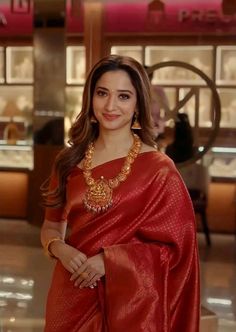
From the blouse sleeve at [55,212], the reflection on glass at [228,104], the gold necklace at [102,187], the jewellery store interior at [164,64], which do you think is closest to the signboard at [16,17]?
the jewellery store interior at [164,64]

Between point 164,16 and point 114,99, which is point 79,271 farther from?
point 164,16

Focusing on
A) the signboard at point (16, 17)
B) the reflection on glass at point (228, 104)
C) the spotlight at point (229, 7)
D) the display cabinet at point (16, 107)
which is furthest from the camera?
the display cabinet at point (16, 107)

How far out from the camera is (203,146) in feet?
15.9

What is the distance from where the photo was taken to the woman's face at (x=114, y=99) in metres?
1.34

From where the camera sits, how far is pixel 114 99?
1.34 meters

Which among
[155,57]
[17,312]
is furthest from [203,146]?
[17,312]

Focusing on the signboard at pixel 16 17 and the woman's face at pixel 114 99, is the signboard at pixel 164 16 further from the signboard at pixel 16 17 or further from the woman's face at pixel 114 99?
the woman's face at pixel 114 99

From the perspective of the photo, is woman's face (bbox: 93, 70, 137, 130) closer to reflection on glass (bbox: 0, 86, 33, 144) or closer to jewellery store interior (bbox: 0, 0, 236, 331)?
jewellery store interior (bbox: 0, 0, 236, 331)

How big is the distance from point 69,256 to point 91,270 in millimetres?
61

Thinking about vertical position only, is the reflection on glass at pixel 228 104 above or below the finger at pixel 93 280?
above

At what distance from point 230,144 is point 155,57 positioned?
2.98ft

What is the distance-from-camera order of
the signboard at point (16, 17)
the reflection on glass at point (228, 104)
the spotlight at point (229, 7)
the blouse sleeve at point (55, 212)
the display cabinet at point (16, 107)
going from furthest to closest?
the display cabinet at point (16, 107) < the signboard at point (16, 17) < the reflection on glass at point (228, 104) < the spotlight at point (229, 7) < the blouse sleeve at point (55, 212)

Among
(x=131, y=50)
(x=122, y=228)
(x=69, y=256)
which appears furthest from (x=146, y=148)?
(x=131, y=50)

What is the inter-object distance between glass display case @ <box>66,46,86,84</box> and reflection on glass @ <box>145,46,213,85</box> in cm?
59
